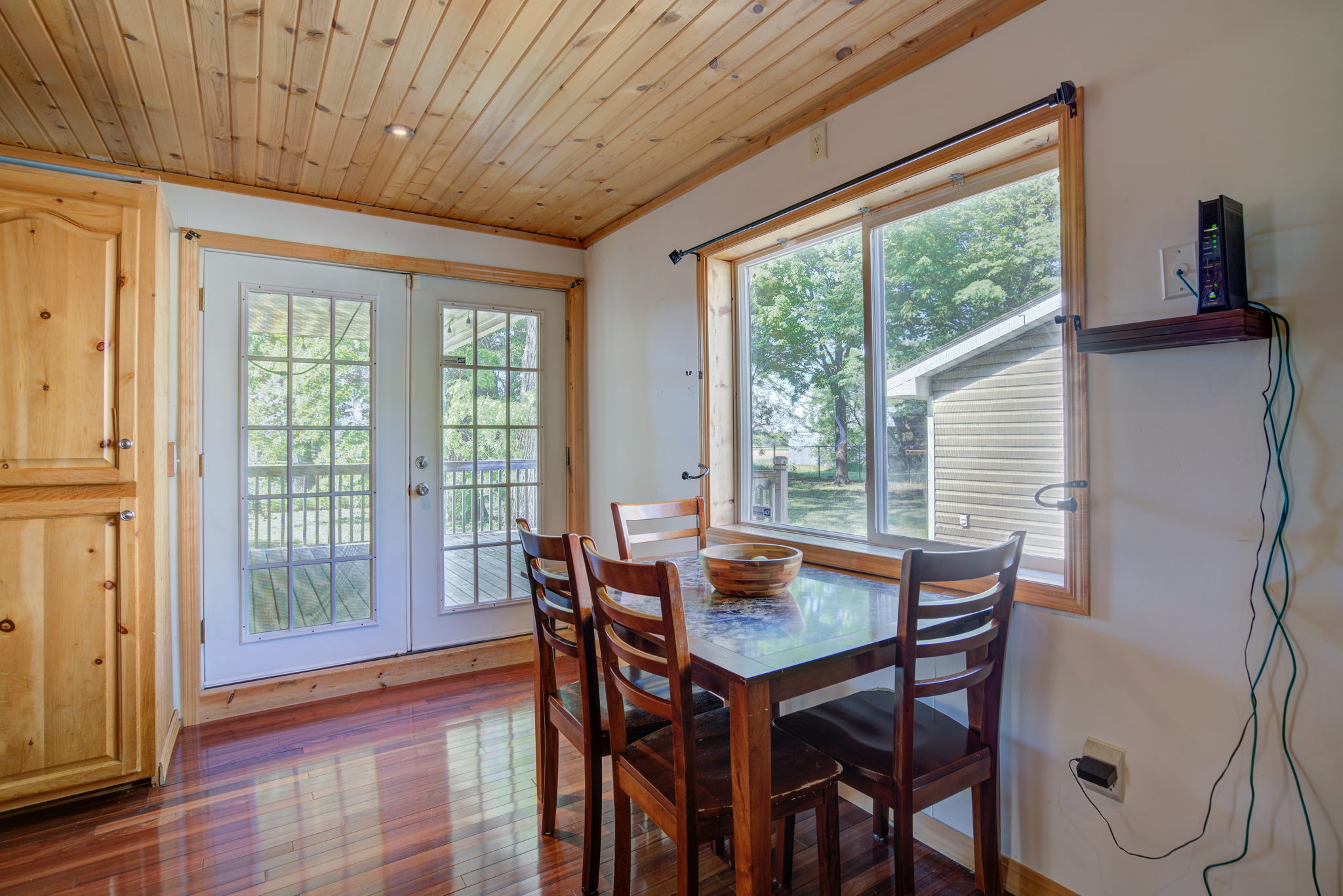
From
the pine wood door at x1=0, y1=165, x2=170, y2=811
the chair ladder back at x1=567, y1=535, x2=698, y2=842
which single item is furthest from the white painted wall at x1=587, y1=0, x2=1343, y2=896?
the pine wood door at x1=0, y1=165, x2=170, y2=811

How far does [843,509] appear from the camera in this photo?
2420 millimetres

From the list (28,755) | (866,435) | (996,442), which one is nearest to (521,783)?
(28,755)

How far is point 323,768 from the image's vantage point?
242cm

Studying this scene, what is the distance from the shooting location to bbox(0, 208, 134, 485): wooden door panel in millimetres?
2066

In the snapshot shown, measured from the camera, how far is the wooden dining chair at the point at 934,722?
134cm

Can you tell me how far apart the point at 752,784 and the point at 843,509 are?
4.46ft

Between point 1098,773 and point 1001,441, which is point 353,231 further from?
point 1098,773

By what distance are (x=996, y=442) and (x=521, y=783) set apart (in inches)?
78.2

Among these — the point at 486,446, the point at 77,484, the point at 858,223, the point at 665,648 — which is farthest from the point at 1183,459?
the point at 77,484

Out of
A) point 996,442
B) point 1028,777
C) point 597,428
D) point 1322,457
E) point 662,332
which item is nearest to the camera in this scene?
point 1322,457

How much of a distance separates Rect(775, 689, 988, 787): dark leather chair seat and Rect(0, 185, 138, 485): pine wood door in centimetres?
241

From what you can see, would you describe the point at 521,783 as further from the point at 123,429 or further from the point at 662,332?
the point at 662,332

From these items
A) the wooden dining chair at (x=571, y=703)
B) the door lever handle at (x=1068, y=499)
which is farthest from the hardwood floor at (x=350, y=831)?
the door lever handle at (x=1068, y=499)

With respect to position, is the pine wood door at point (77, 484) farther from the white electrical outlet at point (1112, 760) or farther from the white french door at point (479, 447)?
the white electrical outlet at point (1112, 760)
